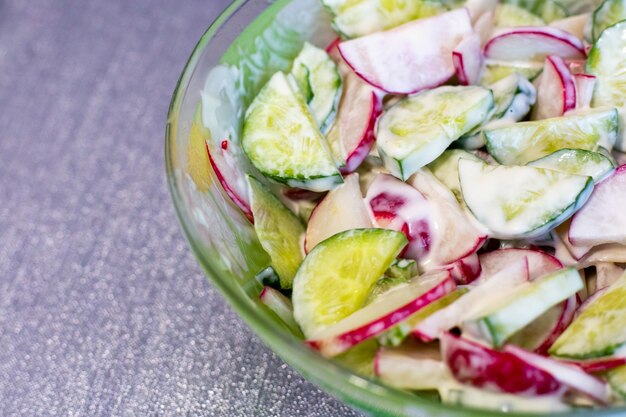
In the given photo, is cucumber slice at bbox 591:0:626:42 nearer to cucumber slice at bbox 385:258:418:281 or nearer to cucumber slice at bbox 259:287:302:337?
cucumber slice at bbox 385:258:418:281

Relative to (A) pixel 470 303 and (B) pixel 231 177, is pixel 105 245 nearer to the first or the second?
(B) pixel 231 177

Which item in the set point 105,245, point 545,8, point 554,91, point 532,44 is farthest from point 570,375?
point 105,245

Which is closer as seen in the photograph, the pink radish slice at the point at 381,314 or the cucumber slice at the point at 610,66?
the pink radish slice at the point at 381,314

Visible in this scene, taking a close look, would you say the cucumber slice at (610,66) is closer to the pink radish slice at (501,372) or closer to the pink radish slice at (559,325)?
the pink radish slice at (559,325)

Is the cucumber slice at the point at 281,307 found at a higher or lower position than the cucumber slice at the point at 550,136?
lower

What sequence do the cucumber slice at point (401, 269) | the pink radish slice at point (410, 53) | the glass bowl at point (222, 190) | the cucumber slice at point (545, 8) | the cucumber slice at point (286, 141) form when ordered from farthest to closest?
1. the cucumber slice at point (545, 8)
2. the pink radish slice at point (410, 53)
3. the cucumber slice at point (286, 141)
4. the cucumber slice at point (401, 269)
5. the glass bowl at point (222, 190)

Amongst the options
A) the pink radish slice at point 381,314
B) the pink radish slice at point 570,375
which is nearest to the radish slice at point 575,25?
the pink radish slice at point 381,314

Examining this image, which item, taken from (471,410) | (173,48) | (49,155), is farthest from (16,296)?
(471,410)

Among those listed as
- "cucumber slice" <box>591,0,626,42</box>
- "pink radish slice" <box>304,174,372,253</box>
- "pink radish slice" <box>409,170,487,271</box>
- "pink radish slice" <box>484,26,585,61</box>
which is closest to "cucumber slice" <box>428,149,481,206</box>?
"pink radish slice" <box>409,170,487,271</box>

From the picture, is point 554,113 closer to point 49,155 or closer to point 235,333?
point 235,333
